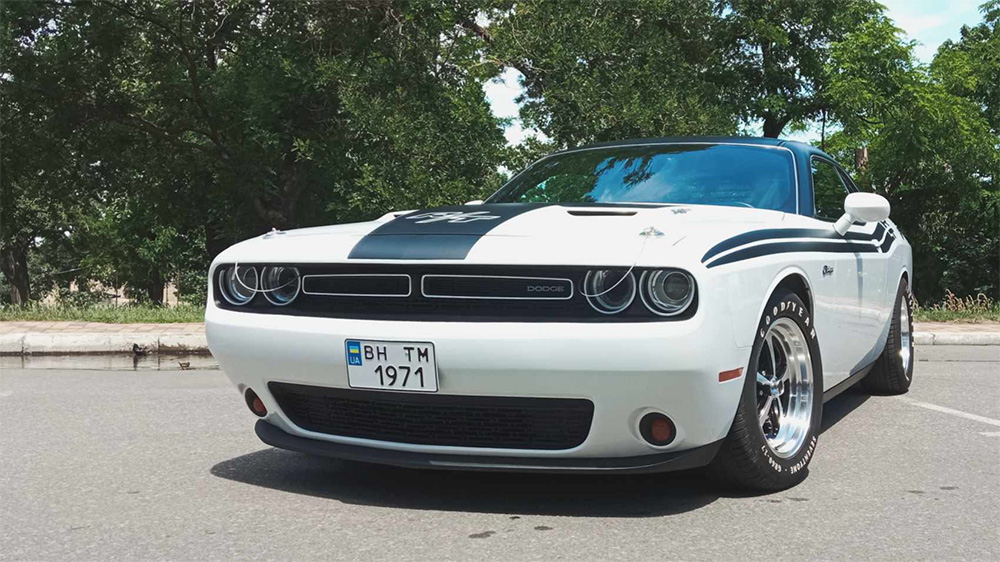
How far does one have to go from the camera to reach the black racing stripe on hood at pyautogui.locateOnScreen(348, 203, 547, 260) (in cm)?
348

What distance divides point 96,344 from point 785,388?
6.14 m

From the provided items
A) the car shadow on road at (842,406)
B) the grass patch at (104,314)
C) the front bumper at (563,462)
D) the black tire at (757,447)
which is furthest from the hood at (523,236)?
the grass patch at (104,314)

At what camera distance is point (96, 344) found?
840 cm

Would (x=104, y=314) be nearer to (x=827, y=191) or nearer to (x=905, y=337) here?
(x=905, y=337)

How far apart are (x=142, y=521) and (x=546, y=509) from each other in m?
1.34

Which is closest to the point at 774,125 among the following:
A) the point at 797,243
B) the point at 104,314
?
the point at 104,314

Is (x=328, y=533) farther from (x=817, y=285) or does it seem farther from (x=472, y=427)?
(x=817, y=285)

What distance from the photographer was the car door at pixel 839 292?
4.34m

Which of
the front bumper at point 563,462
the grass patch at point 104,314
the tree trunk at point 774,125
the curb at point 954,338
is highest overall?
the tree trunk at point 774,125

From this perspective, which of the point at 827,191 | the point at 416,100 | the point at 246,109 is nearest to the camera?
the point at 827,191

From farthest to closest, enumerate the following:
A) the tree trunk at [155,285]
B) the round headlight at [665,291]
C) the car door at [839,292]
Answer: the tree trunk at [155,285] → the car door at [839,292] → the round headlight at [665,291]

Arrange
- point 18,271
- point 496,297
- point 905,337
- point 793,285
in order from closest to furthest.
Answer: point 496,297
point 793,285
point 905,337
point 18,271

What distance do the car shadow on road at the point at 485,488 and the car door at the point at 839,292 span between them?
871 mm

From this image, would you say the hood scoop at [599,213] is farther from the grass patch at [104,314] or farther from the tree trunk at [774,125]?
the tree trunk at [774,125]
